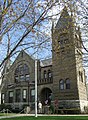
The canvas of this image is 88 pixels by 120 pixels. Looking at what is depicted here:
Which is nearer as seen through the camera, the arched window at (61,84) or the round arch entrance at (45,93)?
the arched window at (61,84)

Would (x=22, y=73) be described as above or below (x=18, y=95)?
above

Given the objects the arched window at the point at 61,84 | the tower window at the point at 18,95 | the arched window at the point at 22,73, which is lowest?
the tower window at the point at 18,95

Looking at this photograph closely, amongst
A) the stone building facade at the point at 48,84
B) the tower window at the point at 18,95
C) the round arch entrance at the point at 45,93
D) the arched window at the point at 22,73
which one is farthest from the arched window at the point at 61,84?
the tower window at the point at 18,95

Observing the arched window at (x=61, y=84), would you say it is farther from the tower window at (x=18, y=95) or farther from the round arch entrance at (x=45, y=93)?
the tower window at (x=18, y=95)

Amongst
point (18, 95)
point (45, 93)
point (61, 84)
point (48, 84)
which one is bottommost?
point (18, 95)

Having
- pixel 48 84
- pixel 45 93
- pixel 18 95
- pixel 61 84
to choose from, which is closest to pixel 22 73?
pixel 18 95

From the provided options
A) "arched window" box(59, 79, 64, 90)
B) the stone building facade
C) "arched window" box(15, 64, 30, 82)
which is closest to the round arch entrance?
the stone building facade

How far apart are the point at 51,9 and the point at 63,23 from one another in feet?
16.7

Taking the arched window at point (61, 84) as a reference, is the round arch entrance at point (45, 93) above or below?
below

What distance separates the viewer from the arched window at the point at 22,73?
46.0 metres

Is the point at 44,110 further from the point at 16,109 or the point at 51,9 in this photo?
the point at 51,9

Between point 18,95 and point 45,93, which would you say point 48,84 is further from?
point 18,95

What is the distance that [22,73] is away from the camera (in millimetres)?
46719

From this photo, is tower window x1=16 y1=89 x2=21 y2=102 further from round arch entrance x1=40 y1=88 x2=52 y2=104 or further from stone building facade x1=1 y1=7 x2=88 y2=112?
round arch entrance x1=40 y1=88 x2=52 y2=104
